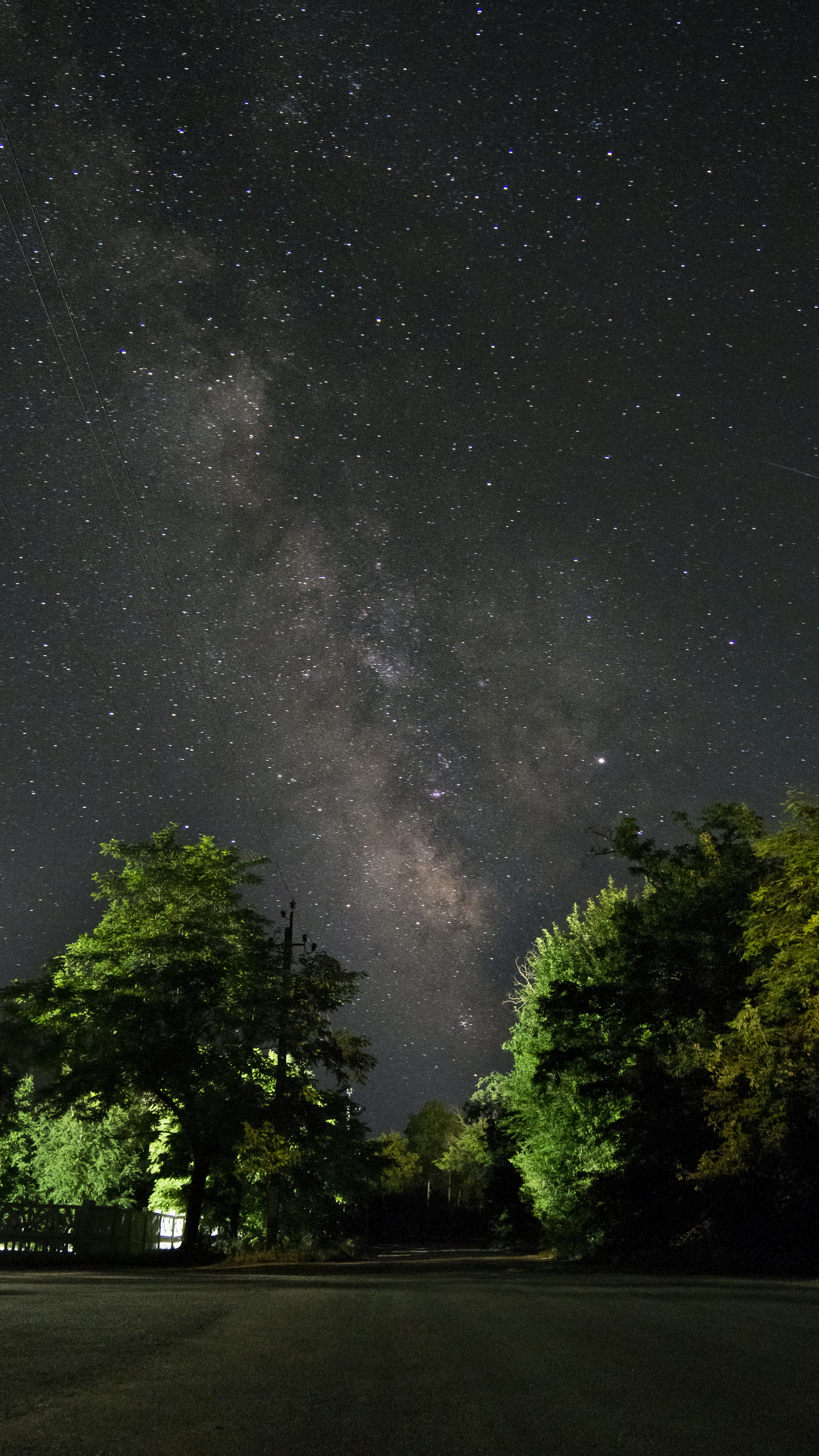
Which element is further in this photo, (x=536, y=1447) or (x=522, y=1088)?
(x=522, y=1088)

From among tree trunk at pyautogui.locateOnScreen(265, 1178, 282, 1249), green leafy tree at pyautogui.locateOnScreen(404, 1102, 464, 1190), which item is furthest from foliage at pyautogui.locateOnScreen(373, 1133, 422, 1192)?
tree trunk at pyautogui.locateOnScreen(265, 1178, 282, 1249)

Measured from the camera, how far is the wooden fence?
22234mm

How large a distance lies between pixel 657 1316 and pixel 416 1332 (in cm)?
334

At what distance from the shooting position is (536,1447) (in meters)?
4.48

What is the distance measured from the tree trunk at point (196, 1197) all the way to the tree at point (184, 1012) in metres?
0.03

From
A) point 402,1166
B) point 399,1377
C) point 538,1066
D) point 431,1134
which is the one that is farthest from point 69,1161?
point 431,1134

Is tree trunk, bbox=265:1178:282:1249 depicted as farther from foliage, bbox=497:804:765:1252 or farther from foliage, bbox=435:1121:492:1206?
foliage, bbox=435:1121:492:1206

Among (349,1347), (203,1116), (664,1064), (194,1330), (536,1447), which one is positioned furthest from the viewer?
(664,1064)

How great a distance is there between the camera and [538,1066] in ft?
110

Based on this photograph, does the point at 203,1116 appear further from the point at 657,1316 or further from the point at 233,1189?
the point at 657,1316

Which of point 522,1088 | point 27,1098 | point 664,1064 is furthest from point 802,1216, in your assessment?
point 27,1098

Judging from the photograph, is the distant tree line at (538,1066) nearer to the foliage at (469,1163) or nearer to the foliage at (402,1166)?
the foliage at (469,1163)

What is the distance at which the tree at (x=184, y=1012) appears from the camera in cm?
2644

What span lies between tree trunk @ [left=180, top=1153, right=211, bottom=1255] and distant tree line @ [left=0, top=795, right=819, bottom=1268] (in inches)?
3.0
